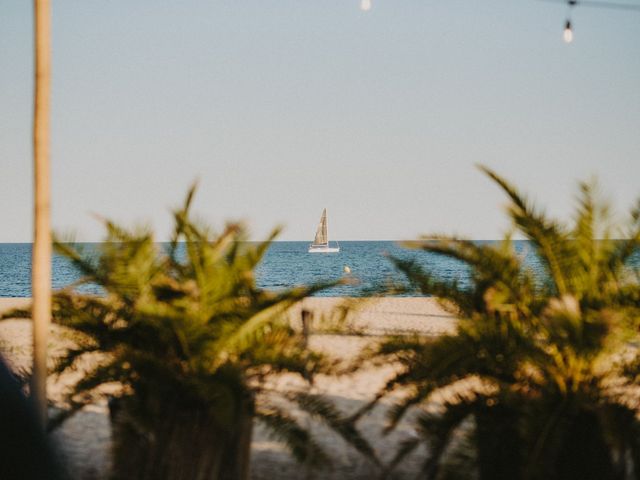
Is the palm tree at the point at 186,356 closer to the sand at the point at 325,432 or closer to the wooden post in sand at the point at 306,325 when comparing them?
the wooden post in sand at the point at 306,325

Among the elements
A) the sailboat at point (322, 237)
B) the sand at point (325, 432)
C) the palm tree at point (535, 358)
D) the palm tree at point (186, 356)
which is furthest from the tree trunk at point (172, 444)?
the sailboat at point (322, 237)

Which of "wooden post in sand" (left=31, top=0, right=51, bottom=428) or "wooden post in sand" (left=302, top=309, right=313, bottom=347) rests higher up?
"wooden post in sand" (left=31, top=0, right=51, bottom=428)

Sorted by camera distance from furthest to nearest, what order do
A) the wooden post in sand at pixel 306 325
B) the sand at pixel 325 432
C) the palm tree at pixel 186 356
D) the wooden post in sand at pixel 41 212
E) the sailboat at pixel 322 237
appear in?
the sailboat at pixel 322 237, the sand at pixel 325 432, the wooden post in sand at pixel 306 325, the palm tree at pixel 186 356, the wooden post in sand at pixel 41 212

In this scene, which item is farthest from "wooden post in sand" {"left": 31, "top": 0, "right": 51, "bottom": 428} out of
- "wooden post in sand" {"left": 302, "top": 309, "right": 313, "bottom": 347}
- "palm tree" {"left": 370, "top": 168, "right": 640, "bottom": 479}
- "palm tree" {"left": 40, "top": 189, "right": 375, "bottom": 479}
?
"palm tree" {"left": 370, "top": 168, "right": 640, "bottom": 479}

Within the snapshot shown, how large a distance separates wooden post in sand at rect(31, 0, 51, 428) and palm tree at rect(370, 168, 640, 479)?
222 cm

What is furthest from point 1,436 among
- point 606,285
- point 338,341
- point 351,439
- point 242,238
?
point 338,341

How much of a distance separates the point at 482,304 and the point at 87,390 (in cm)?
277

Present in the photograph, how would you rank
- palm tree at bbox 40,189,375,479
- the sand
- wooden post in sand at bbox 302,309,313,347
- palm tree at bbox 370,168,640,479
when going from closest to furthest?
palm tree at bbox 370,168,640,479 → palm tree at bbox 40,189,375,479 → wooden post in sand at bbox 302,309,313,347 → the sand

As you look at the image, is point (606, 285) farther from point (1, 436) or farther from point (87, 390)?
point (1, 436)

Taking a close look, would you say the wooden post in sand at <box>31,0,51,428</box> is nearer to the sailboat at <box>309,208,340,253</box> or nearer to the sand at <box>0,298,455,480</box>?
the sand at <box>0,298,455,480</box>

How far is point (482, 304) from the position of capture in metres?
4.64

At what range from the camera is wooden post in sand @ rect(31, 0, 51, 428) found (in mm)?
3639

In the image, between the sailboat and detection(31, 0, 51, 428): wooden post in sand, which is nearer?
detection(31, 0, 51, 428): wooden post in sand

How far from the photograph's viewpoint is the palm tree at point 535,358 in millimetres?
3881
